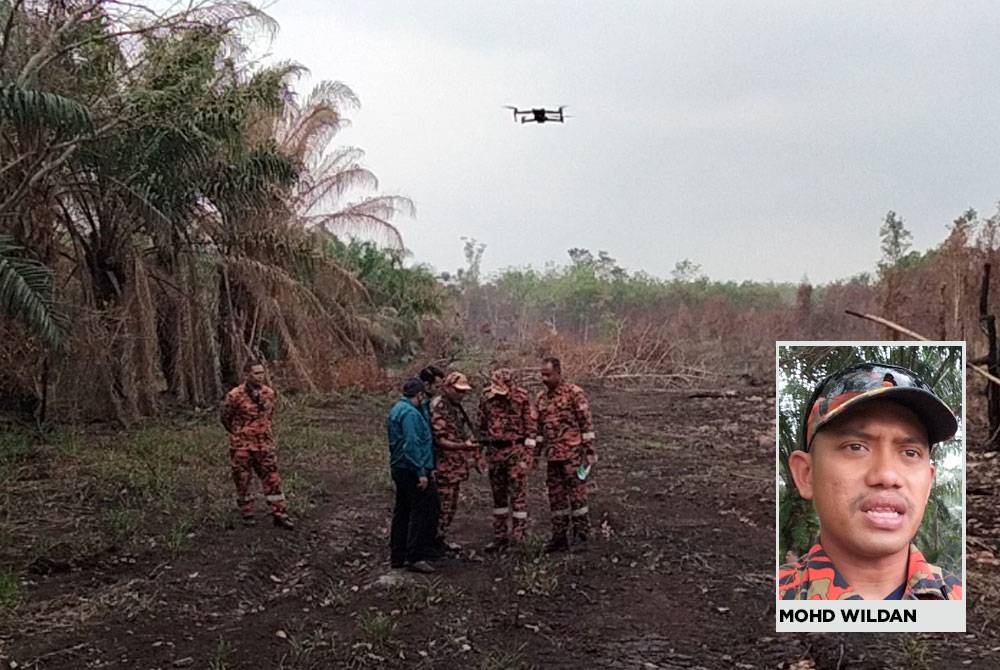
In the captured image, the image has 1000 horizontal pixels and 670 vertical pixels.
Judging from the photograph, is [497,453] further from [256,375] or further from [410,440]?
[256,375]

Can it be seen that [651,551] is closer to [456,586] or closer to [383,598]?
[456,586]

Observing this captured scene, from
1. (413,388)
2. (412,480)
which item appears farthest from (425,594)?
(413,388)

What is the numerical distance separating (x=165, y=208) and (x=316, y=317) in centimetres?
600

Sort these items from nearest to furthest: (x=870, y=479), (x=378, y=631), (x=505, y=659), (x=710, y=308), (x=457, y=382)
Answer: (x=870, y=479), (x=505, y=659), (x=378, y=631), (x=457, y=382), (x=710, y=308)

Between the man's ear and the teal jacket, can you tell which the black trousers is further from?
the man's ear

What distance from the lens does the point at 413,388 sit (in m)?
7.23

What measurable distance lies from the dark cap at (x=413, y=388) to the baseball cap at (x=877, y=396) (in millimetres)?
4747

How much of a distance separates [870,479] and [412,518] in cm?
504

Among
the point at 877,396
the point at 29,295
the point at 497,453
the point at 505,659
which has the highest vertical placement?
the point at 29,295

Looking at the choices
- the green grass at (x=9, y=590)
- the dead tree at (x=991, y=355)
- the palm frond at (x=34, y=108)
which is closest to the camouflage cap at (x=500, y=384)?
the green grass at (x=9, y=590)

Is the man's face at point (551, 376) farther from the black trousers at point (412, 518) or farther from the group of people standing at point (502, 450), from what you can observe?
the black trousers at point (412, 518)

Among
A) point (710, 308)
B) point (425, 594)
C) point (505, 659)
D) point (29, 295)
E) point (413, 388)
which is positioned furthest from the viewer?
point (710, 308)

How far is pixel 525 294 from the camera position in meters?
52.2

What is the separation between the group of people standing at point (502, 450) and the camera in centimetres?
745
